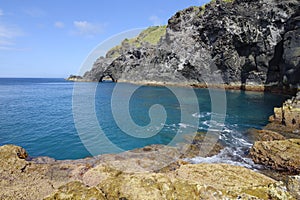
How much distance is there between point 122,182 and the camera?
24.0ft

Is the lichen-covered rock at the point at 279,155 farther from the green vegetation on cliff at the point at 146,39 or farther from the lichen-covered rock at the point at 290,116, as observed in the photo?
the green vegetation on cliff at the point at 146,39

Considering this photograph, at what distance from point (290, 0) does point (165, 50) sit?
44707 mm

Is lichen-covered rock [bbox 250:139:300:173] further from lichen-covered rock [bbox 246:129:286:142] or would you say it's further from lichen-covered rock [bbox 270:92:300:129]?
lichen-covered rock [bbox 270:92:300:129]

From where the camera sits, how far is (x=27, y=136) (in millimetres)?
20250

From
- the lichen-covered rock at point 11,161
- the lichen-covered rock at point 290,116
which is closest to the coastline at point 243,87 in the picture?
the lichen-covered rock at point 290,116

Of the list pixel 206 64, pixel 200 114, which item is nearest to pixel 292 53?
pixel 200 114

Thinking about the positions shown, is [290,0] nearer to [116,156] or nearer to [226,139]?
[226,139]

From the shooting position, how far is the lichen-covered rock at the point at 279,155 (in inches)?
492

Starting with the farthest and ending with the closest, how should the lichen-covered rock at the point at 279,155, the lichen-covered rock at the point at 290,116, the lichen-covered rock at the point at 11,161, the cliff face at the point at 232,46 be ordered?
the cliff face at the point at 232,46
the lichen-covered rock at the point at 290,116
the lichen-covered rock at the point at 279,155
the lichen-covered rock at the point at 11,161

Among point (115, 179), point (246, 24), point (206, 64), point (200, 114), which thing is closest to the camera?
point (115, 179)

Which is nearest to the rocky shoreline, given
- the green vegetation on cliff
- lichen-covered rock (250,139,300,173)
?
lichen-covered rock (250,139,300,173)

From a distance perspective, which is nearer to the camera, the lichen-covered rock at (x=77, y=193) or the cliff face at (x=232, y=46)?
the lichen-covered rock at (x=77, y=193)

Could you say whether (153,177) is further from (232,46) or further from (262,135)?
(232,46)

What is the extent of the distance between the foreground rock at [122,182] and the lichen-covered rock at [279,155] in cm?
423
